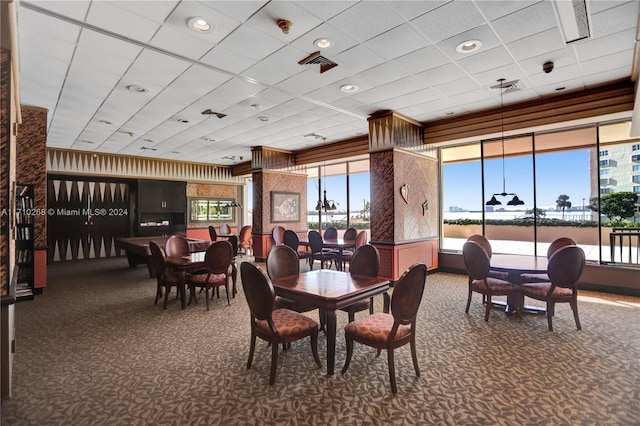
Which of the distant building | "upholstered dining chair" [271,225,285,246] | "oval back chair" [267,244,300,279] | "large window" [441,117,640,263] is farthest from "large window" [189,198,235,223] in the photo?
the distant building

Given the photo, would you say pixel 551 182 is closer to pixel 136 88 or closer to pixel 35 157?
pixel 136 88

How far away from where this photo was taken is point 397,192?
20.4ft

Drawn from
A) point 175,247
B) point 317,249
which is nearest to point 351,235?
point 317,249

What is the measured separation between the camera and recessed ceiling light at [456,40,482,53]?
11.8 ft

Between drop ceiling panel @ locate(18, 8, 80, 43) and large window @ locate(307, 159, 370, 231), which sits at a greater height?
drop ceiling panel @ locate(18, 8, 80, 43)

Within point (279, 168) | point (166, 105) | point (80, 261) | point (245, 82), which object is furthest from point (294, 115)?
point (80, 261)

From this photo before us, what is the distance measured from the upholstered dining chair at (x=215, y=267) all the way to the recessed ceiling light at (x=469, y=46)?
3.95m

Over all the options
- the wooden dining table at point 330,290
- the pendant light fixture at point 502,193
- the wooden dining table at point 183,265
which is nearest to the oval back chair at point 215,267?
the wooden dining table at point 183,265

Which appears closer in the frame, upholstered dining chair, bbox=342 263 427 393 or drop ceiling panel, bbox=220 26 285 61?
upholstered dining chair, bbox=342 263 427 393

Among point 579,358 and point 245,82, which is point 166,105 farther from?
point 579,358

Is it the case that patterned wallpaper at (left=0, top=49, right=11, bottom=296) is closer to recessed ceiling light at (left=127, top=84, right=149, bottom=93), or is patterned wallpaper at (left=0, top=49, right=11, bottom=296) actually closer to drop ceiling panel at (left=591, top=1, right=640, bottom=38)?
recessed ceiling light at (left=127, top=84, right=149, bottom=93)

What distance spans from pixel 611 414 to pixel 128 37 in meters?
5.34

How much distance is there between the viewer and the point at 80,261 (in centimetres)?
948

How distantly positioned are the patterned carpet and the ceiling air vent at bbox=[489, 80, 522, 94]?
10.9 ft
